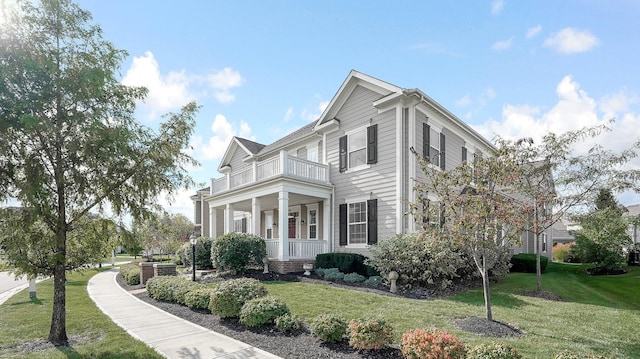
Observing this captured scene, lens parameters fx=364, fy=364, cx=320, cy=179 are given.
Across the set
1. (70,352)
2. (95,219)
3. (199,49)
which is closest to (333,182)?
(199,49)

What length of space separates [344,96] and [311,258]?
727cm

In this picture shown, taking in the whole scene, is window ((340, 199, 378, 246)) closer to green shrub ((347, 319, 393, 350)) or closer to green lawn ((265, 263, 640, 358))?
green lawn ((265, 263, 640, 358))

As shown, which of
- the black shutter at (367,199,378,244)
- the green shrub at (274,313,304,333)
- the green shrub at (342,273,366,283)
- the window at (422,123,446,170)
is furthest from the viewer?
the window at (422,123,446,170)

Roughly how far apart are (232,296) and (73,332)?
3233mm

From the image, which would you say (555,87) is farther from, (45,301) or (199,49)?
(45,301)

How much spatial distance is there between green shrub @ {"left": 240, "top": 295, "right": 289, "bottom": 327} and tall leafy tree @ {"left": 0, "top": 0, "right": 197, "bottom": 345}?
9.69 feet

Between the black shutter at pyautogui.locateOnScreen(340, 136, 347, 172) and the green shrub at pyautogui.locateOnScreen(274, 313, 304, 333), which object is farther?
the black shutter at pyautogui.locateOnScreen(340, 136, 347, 172)

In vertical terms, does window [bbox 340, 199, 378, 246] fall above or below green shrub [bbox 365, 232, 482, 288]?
above

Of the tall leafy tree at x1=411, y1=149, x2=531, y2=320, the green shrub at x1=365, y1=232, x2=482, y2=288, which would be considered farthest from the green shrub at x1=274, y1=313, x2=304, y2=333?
the green shrub at x1=365, y1=232, x2=482, y2=288

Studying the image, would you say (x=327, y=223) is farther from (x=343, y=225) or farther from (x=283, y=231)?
(x=283, y=231)

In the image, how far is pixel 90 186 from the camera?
7.05m

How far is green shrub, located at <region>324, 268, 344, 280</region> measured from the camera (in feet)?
43.2

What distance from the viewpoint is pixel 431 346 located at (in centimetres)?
490

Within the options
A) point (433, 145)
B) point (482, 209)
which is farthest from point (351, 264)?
point (482, 209)
